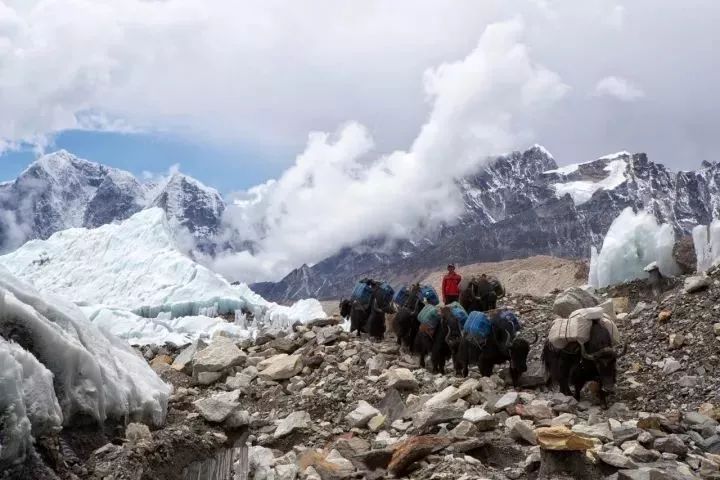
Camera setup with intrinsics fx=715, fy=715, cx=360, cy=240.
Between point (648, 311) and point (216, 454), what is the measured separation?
359 inches

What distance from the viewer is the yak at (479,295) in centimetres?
1377

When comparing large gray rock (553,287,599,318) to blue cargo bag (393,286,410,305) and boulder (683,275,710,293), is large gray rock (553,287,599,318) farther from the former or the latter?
blue cargo bag (393,286,410,305)

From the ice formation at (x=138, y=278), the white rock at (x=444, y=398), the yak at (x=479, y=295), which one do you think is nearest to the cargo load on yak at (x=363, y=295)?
the yak at (x=479, y=295)

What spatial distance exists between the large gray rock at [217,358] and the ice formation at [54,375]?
7.54 meters

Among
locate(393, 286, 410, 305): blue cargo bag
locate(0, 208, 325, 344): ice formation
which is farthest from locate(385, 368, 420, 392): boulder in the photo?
locate(0, 208, 325, 344): ice formation

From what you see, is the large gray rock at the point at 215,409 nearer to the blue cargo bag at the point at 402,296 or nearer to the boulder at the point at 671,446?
the boulder at the point at 671,446

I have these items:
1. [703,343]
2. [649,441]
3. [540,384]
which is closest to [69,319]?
[649,441]

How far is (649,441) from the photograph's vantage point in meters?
6.19

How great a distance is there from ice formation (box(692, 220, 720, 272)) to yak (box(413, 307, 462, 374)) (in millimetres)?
7108

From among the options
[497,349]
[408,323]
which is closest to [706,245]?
[408,323]

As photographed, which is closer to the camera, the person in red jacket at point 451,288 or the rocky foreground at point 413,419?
the rocky foreground at point 413,419

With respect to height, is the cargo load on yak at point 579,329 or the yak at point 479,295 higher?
the yak at point 479,295

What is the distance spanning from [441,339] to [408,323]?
146cm

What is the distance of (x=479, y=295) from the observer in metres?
13.8
